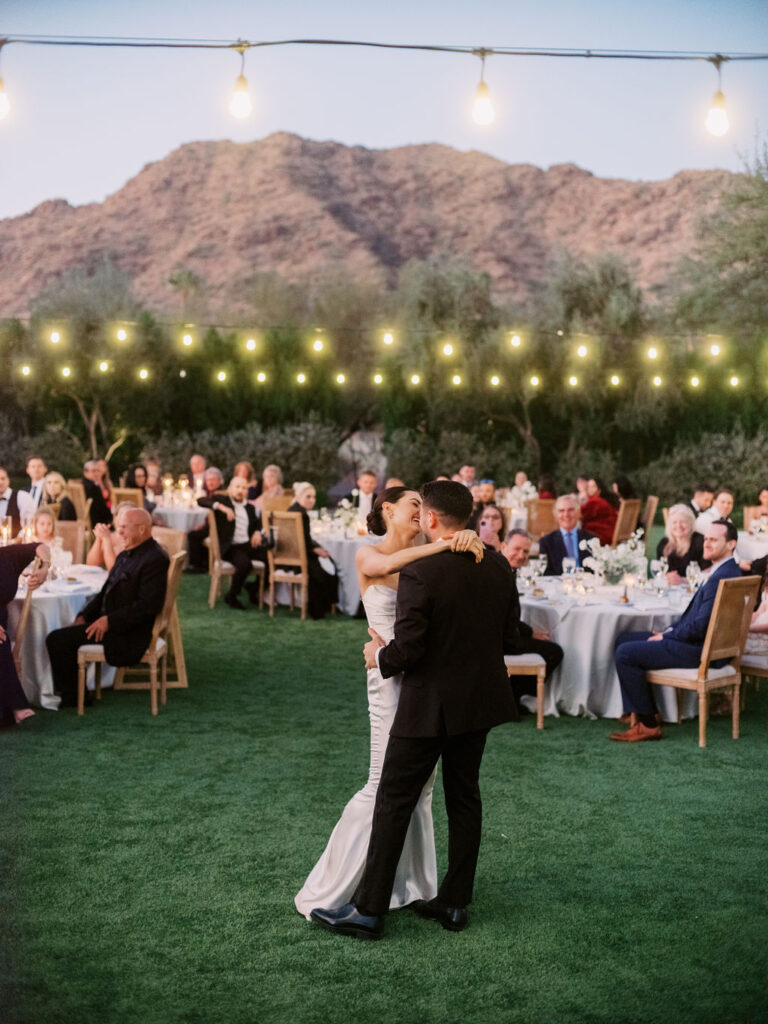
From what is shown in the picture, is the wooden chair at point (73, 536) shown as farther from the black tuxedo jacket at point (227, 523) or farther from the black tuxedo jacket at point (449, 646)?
the black tuxedo jacket at point (449, 646)

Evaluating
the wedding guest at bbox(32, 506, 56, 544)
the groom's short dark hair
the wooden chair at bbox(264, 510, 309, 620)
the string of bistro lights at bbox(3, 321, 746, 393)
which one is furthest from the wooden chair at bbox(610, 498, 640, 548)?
the groom's short dark hair

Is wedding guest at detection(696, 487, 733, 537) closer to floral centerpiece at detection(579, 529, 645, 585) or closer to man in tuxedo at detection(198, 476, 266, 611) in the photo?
floral centerpiece at detection(579, 529, 645, 585)

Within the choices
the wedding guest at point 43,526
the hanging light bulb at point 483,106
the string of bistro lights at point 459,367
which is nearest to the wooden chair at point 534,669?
Result: the hanging light bulb at point 483,106

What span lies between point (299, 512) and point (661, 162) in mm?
54377

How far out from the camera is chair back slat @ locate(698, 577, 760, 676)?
638 cm

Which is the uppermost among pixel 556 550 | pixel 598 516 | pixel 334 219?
pixel 334 219

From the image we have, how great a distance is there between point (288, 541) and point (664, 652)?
4.93 metres

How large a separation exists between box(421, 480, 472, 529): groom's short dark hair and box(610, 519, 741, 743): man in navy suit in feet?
10.8

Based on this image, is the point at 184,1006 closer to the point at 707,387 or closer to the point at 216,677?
the point at 216,677

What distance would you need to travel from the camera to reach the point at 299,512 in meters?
10.5

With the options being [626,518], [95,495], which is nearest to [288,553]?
[95,495]

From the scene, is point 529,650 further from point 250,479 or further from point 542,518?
point 250,479

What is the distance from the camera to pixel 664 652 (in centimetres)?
665

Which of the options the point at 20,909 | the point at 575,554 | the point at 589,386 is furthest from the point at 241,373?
the point at 20,909
